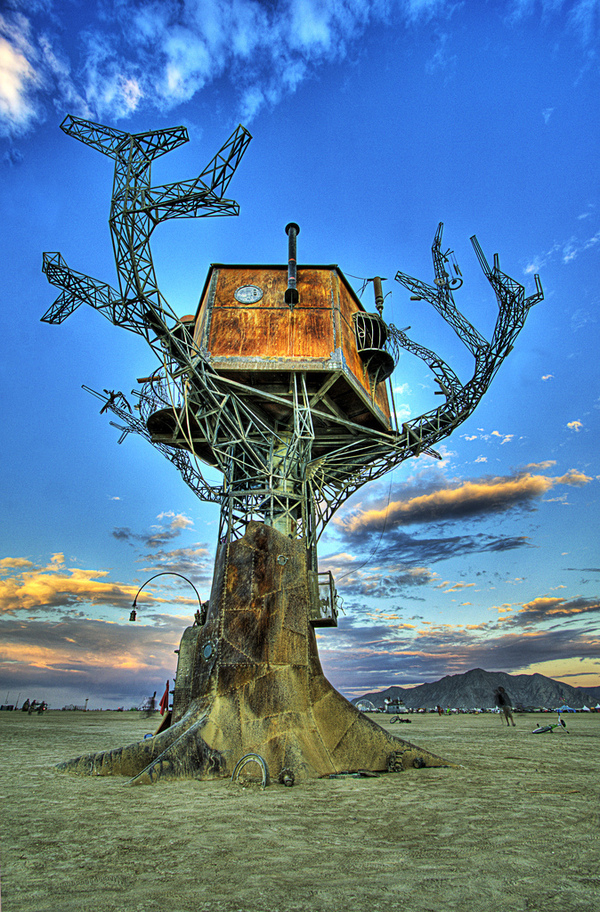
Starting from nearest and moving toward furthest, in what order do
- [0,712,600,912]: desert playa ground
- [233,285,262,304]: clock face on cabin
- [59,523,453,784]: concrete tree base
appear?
[0,712,600,912]: desert playa ground, [59,523,453,784]: concrete tree base, [233,285,262,304]: clock face on cabin

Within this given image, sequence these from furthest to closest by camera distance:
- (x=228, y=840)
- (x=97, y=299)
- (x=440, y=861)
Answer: (x=97, y=299), (x=228, y=840), (x=440, y=861)

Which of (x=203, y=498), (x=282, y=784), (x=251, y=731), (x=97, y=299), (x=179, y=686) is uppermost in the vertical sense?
(x=97, y=299)

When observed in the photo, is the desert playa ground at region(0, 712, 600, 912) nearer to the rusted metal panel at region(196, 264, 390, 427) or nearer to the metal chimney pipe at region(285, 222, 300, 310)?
the rusted metal panel at region(196, 264, 390, 427)

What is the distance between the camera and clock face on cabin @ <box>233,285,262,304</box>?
1781 centimetres

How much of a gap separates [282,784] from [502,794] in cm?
414

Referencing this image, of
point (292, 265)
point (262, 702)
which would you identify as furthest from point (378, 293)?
point (262, 702)

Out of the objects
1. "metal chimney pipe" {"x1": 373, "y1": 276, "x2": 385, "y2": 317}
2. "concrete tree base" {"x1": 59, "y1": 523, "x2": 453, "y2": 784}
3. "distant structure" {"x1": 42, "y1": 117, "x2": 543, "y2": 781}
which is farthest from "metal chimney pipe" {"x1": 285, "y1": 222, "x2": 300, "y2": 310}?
"concrete tree base" {"x1": 59, "y1": 523, "x2": 453, "y2": 784}

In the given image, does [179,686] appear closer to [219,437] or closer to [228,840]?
[219,437]

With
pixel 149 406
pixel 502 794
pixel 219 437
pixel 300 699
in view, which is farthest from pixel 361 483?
pixel 502 794

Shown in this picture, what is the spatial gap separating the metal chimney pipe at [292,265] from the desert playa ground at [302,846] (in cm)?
1438

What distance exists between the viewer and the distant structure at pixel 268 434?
1156 centimetres

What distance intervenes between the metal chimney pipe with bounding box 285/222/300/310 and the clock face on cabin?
51.3 inches

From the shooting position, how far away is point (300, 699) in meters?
11.9

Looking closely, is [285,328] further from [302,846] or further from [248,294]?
[302,846]
